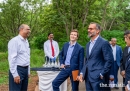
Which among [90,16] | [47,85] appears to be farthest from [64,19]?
[47,85]

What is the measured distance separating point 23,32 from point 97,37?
4.97 ft

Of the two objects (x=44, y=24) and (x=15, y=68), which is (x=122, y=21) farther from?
(x=15, y=68)

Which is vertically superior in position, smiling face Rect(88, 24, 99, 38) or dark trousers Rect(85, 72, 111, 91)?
smiling face Rect(88, 24, 99, 38)

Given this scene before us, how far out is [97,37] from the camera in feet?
16.3

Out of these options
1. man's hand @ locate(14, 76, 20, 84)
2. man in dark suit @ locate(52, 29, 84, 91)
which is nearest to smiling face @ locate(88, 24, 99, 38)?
man in dark suit @ locate(52, 29, 84, 91)

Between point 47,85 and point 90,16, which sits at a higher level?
point 90,16

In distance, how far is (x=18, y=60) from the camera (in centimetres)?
509

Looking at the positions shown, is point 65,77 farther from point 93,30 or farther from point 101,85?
point 93,30

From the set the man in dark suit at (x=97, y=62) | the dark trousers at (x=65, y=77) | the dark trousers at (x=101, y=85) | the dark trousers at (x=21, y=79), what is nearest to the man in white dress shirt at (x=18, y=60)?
the dark trousers at (x=21, y=79)

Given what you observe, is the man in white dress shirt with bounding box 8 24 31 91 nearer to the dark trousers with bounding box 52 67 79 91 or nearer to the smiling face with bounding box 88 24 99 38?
the dark trousers with bounding box 52 67 79 91

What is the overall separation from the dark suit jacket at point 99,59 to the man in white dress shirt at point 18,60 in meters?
1.33

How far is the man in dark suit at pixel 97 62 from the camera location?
473cm

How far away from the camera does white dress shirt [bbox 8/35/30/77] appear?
493 cm

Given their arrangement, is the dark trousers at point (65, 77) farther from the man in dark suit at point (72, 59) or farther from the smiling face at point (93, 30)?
the smiling face at point (93, 30)
